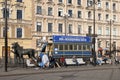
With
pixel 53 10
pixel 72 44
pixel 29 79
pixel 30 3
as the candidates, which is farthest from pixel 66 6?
pixel 29 79

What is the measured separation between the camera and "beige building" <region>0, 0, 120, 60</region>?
72.4m

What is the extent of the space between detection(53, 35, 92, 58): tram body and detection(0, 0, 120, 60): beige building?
53.4 feet

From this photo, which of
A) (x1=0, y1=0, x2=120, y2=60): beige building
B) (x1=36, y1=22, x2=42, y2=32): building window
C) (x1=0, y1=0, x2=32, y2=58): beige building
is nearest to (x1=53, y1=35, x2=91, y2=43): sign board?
(x1=0, y1=0, x2=120, y2=60): beige building

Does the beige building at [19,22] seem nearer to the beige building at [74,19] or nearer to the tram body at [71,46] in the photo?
the beige building at [74,19]

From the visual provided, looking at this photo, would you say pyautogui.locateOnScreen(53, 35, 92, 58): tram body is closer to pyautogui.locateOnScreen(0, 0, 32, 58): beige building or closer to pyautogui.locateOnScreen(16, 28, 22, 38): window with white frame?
pyautogui.locateOnScreen(0, 0, 32, 58): beige building

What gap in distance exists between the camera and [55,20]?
78.9m

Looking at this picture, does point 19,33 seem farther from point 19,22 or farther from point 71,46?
point 71,46

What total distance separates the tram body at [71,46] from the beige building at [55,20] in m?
16.3

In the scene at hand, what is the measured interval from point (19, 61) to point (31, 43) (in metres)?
35.1

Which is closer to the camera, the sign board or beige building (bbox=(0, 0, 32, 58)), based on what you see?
the sign board

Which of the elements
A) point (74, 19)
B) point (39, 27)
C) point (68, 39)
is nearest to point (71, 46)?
point (68, 39)

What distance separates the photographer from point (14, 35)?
7188cm

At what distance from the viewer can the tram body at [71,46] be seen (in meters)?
47.7

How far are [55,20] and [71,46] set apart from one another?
1161 inches
